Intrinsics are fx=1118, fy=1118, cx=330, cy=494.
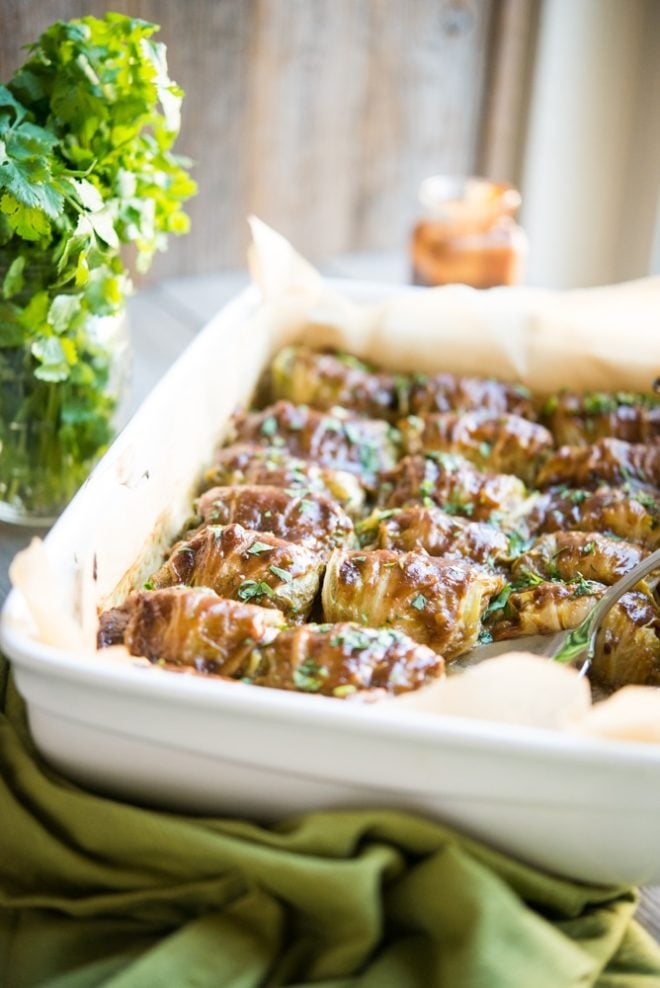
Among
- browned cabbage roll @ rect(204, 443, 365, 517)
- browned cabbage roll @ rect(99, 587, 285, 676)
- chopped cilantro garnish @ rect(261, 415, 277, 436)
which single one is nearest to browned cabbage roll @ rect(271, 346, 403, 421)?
chopped cilantro garnish @ rect(261, 415, 277, 436)

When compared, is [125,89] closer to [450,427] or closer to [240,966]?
[450,427]

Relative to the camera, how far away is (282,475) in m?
2.67

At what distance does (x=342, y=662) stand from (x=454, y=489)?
35.5 inches

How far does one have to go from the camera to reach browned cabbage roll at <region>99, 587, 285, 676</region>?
1.95 m

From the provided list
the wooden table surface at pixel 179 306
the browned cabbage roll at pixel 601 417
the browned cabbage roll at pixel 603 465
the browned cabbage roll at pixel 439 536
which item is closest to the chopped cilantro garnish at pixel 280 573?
the browned cabbage roll at pixel 439 536

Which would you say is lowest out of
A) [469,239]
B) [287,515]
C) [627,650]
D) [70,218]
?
[627,650]

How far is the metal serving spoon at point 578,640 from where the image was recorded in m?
2.11

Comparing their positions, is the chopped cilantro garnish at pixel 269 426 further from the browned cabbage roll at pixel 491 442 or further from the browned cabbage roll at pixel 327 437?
the browned cabbage roll at pixel 491 442

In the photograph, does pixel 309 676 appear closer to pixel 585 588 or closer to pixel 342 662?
pixel 342 662

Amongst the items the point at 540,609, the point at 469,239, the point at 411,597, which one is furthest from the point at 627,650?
the point at 469,239

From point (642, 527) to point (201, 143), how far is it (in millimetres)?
2662

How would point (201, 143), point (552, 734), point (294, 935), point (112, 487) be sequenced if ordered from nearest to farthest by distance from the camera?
1. point (552, 734)
2. point (294, 935)
3. point (112, 487)
4. point (201, 143)

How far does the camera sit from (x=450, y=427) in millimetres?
2963

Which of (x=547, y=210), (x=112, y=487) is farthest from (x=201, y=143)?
(x=112, y=487)
